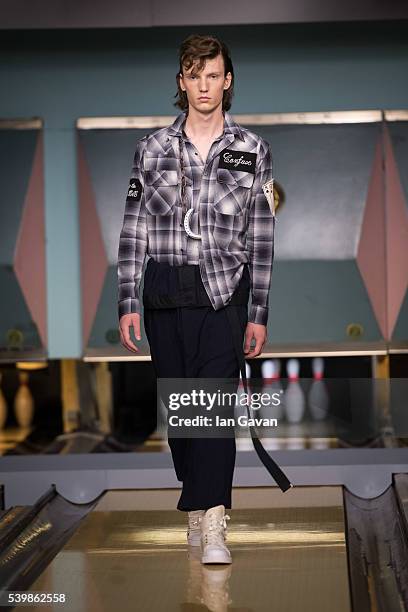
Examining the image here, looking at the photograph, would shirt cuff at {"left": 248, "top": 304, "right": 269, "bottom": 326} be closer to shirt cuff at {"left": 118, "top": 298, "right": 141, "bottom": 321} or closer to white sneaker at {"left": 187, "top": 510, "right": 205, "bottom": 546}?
shirt cuff at {"left": 118, "top": 298, "right": 141, "bottom": 321}

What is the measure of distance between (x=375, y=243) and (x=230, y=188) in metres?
2.44

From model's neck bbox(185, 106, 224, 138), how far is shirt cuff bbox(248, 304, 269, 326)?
1.55ft

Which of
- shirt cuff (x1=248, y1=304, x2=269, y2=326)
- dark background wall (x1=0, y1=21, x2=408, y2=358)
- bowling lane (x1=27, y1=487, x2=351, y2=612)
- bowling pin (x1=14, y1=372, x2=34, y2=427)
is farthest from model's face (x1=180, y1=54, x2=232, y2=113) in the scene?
bowling pin (x1=14, y1=372, x2=34, y2=427)

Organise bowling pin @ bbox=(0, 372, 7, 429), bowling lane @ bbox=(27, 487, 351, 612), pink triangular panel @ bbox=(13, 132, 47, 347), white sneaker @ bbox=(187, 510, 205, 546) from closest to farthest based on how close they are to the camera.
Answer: bowling lane @ bbox=(27, 487, 351, 612) < white sneaker @ bbox=(187, 510, 205, 546) < pink triangular panel @ bbox=(13, 132, 47, 347) < bowling pin @ bbox=(0, 372, 7, 429)

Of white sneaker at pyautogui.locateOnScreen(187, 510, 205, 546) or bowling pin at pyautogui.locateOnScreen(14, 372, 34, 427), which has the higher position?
bowling pin at pyautogui.locateOnScreen(14, 372, 34, 427)

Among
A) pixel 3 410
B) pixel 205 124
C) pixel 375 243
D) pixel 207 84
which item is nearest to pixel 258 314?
pixel 205 124

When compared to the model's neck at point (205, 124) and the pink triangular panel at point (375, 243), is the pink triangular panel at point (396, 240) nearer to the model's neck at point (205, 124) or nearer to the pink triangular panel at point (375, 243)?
the pink triangular panel at point (375, 243)

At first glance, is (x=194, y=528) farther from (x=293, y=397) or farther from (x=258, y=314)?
(x=293, y=397)

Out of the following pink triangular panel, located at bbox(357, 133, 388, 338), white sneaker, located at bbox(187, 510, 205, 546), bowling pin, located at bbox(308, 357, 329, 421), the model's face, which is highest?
the model's face

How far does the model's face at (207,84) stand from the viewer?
3.15 m

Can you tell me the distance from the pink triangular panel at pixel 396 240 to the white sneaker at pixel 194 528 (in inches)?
91.5

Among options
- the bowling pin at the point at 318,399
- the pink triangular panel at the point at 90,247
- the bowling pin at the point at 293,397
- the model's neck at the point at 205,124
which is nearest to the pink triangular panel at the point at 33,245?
the pink triangular panel at the point at 90,247

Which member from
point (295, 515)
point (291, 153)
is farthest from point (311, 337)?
point (295, 515)

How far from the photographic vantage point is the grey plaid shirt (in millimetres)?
3180
